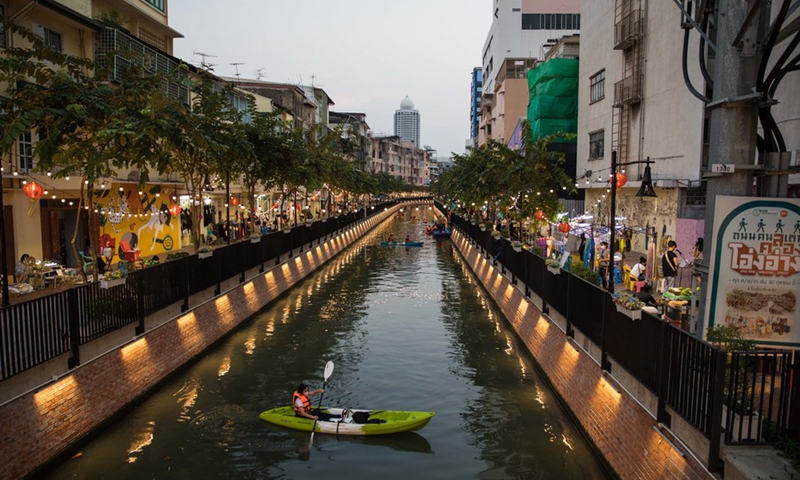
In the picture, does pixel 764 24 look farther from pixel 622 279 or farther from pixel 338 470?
pixel 622 279

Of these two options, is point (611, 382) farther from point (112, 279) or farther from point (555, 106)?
point (555, 106)

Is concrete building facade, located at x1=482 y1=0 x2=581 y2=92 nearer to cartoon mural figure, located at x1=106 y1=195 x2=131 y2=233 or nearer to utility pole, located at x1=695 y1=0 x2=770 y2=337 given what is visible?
cartoon mural figure, located at x1=106 y1=195 x2=131 y2=233

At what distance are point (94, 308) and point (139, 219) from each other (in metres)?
19.3

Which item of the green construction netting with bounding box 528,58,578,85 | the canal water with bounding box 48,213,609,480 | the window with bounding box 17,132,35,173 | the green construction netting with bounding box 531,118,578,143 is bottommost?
the canal water with bounding box 48,213,609,480

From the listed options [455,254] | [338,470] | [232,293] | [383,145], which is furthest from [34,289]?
[383,145]

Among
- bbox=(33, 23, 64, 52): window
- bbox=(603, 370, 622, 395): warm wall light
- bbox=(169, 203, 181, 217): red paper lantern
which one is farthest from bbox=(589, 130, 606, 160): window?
bbox=(33, 23, 64, 52): window

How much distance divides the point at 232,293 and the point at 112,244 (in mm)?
9009

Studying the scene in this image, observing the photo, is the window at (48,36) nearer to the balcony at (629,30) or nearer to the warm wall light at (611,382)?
the warm wall light at (611,382)

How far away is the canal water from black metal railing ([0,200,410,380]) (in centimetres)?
200

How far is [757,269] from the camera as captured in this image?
29.5 ft

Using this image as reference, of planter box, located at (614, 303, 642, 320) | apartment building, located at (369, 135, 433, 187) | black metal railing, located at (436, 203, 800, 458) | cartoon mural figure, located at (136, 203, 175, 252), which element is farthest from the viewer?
apartment building, located at (369, 135, 433, 187)

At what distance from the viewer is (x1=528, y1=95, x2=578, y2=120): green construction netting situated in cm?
4544

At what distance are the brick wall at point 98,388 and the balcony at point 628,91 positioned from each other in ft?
69.6

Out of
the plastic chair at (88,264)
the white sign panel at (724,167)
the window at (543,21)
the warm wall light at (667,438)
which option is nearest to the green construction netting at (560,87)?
the plastic chair at (88,264)
